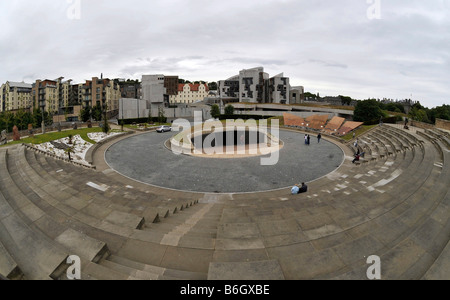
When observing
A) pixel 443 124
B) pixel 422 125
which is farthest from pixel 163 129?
pixel 422 125

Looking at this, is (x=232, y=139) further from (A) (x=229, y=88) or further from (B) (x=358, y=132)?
(A) (x=229, y=88)

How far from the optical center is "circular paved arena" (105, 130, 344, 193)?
1680 centimetres

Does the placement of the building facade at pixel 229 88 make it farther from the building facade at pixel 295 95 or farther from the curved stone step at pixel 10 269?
the curved stone step at pixel 10 269

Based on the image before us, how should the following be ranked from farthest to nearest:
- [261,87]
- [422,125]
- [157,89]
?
[261,87]
[157,89]
[422,125]

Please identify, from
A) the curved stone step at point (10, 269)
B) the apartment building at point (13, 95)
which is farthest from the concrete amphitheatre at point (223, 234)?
the apartment building at point (13, 95)

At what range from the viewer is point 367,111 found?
4578cm

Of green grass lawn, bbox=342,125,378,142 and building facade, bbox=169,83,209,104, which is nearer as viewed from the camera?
green grass lawn, bbox=342,125,378,142

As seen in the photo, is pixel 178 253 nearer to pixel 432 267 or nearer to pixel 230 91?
pixel 432 267

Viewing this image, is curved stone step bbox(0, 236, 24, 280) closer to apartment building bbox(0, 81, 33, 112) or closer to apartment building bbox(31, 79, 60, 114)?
apartment building bbox(31, 79, 60, 114)

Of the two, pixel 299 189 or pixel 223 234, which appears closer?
pixel 223 234

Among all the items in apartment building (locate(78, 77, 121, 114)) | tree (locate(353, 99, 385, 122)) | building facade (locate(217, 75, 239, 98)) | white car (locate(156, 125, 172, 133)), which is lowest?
white car (locate(156, 125, 172, 133))

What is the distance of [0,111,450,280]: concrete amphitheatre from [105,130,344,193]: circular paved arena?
4.30 m

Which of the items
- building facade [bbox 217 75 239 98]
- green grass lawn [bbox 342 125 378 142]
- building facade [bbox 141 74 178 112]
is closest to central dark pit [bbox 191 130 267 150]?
green grass lawn [bbox 342 125 378 142]

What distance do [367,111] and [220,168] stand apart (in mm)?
40781
